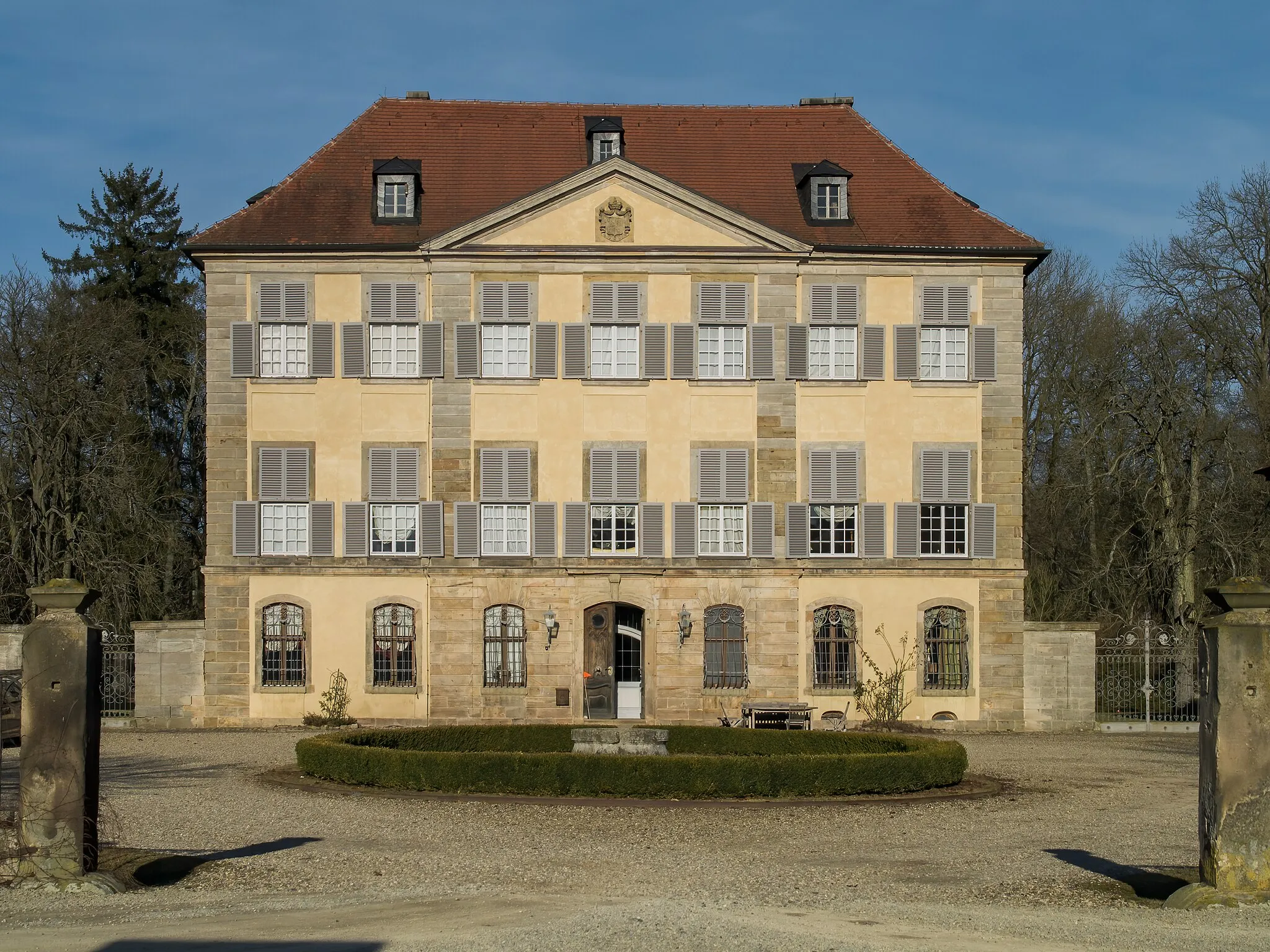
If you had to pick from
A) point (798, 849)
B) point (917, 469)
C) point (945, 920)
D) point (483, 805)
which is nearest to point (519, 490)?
point (917, 469)

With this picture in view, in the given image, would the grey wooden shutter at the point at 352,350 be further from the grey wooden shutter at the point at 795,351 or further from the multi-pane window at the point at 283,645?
the grey wooden shutter at the point at 795,351

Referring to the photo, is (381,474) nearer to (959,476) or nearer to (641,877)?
(959,476)

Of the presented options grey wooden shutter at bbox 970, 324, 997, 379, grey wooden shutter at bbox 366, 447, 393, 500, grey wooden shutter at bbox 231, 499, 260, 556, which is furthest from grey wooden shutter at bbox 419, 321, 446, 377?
grey wooden shutter at bbox 970, 324, 997, 379

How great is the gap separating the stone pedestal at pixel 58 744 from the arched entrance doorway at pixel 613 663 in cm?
1707

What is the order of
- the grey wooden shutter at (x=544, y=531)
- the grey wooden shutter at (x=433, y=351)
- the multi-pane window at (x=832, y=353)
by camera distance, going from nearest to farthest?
the grey wooden shutter at (x=544, y=531), the grey wooden shutter at (x=433, y=351), the multi-pane window at (x=832, y=353)

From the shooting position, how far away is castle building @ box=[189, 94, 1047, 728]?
28.7 metres

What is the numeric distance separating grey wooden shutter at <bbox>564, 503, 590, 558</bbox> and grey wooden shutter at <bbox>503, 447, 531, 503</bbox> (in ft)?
2.54

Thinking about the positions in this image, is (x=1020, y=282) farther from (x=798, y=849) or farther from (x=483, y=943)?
(x=483, y=943)

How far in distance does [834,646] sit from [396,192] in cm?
1135

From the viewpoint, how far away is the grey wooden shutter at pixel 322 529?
94.3 feet

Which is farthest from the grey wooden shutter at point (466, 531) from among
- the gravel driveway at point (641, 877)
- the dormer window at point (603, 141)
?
the gravel driveway at point (641, 877)

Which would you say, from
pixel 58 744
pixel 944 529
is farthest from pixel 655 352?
pixel 58 744

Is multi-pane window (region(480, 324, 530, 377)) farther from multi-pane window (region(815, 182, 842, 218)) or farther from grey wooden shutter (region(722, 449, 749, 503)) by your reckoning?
multi-pane window (region(815, 182, 842, 218))

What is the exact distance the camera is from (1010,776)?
20.8 metres
